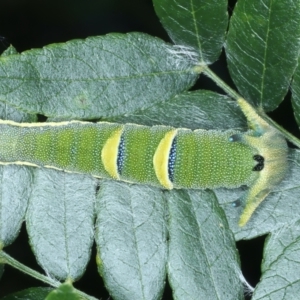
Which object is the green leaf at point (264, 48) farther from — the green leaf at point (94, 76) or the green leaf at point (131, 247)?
the green leaf at point (131, 247)

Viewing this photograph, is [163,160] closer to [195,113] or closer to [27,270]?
[195,113]

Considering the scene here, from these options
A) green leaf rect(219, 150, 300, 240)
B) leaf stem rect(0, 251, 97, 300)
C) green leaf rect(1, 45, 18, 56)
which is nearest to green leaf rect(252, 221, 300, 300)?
green leaf rect(219, 150, 300, 240)

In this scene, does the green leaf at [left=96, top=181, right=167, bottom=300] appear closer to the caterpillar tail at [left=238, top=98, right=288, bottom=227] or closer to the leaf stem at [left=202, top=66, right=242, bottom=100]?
the caterpillar tail at [left=238, top=98, right=288, bottom=227]

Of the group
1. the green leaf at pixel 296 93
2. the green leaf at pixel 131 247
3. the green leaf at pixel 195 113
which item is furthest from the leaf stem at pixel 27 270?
the green leaf at pixel 296 93

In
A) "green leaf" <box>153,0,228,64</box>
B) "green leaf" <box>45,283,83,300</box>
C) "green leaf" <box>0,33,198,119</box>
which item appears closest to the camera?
"green leaf" <box>45,283,83,300</box>

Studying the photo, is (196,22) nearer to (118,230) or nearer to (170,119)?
(170,119)

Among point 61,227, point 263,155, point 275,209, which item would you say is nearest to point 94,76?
point 61,227
